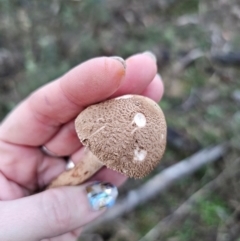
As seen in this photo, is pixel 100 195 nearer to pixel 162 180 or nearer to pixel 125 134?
pixel 125 134

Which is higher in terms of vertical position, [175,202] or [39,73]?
[39,73]

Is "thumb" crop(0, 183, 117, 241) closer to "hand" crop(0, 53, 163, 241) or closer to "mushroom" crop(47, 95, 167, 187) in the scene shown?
"hand" crop(0, 53, 163, 241)

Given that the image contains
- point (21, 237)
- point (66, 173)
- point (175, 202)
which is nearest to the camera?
point (21, 237)

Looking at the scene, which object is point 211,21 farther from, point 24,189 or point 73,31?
point 24,189

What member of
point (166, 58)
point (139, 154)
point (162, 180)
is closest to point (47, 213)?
point (139, 154)

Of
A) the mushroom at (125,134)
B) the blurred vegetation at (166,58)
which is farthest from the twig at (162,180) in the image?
the mushroom at (125,134)

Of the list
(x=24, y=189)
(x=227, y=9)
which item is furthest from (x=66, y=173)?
(x=227, y=9)

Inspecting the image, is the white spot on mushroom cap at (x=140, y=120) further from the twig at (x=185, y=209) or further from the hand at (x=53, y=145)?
the twig at (x=185, y=209)

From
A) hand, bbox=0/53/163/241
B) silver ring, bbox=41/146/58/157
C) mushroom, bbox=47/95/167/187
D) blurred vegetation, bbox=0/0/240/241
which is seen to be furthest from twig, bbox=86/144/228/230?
mushroom, bbox=47/95/167/187
